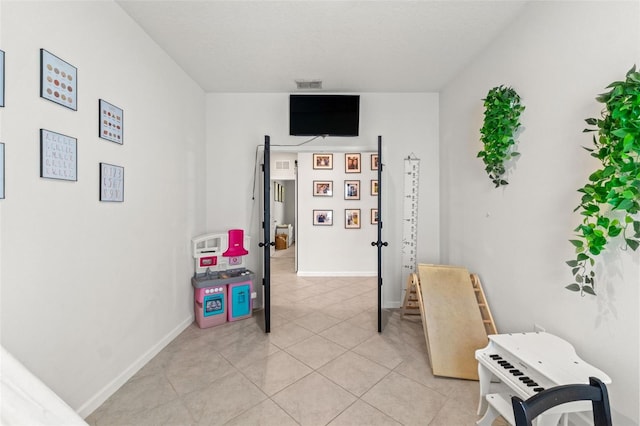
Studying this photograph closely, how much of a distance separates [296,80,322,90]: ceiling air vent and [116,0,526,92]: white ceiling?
0.10 meters

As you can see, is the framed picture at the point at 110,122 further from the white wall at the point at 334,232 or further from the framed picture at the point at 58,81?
the white wall at the point at 334,232

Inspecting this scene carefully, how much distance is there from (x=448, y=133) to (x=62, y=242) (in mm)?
3701

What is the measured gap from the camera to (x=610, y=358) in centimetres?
144

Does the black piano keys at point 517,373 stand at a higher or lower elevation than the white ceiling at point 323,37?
lower

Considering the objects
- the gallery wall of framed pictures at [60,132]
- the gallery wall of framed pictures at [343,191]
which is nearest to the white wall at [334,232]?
the gallery wall of framed pictures at [343,191]

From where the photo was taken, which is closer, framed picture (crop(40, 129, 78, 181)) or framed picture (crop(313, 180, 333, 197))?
framed picture (crop(40, 129, 78, 181))

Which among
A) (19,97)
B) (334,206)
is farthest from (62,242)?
(334,206)

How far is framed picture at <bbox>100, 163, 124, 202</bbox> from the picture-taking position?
186cm

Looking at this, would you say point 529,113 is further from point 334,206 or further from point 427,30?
point 334,206

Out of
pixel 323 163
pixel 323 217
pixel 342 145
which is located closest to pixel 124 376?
pixel 342 145

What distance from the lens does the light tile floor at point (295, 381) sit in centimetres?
175

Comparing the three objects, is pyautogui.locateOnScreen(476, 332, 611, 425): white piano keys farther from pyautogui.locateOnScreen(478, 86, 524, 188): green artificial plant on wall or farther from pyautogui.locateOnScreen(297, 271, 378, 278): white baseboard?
pyautogui.locateOnScreen(297, 271, 378, 278): white baseboard

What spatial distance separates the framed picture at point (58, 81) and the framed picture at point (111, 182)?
42cm

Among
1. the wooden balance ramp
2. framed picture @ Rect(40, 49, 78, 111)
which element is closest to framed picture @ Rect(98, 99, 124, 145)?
framed picture @ Rect(40, 49, 78, 111)
